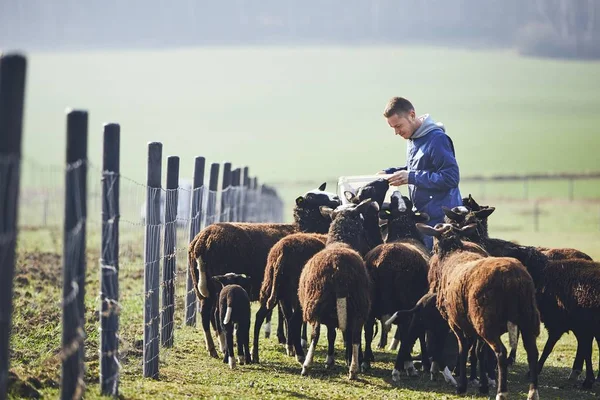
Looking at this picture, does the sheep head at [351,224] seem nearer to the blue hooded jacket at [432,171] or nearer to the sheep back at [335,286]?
the blue hooded jacket at [432,171]

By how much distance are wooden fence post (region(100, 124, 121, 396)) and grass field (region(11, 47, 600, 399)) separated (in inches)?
7.9

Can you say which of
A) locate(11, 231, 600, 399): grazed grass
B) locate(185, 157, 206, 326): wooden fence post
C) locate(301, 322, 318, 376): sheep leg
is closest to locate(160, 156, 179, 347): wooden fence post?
locate(11, 231, 600, 399): grazed grass

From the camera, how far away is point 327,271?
422 inches

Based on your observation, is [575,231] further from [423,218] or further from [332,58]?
[332,58]

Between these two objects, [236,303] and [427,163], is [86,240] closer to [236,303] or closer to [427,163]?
[236,303]

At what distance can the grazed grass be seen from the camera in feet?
30.5

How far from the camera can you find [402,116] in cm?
1265

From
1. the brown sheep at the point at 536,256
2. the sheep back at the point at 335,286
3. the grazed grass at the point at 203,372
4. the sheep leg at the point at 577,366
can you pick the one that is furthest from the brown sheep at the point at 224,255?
the sheep leg at the point at 577,366

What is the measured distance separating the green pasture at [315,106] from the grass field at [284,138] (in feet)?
1.25

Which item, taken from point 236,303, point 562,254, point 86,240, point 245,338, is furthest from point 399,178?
point 86,240

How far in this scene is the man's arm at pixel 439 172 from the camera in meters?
12.4

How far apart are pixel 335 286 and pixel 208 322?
232 centimetres

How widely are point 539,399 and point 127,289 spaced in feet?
29.5

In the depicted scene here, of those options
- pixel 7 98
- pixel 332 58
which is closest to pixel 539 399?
pixel 7 98
